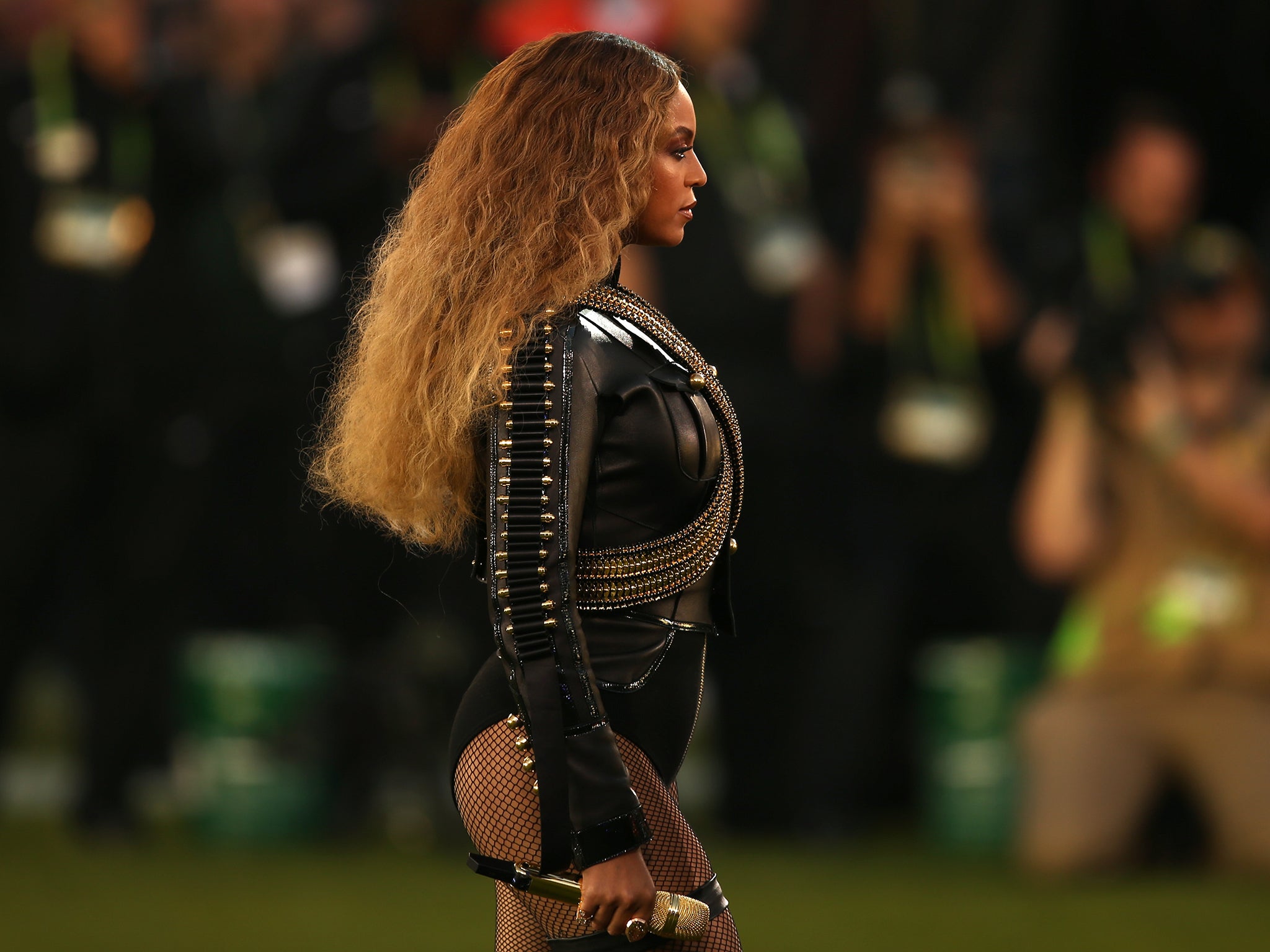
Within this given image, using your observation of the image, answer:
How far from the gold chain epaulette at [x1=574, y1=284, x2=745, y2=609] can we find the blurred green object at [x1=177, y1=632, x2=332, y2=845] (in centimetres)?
408

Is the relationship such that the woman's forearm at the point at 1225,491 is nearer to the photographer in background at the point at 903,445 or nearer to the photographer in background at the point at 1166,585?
the photographer in background at the point at 1166,585

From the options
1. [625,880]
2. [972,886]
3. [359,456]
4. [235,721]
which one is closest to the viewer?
[625,880]

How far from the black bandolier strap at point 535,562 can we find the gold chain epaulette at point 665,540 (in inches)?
2.9

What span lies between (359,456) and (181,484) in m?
4.29

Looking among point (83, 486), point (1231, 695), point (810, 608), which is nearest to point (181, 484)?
point (83, 486)

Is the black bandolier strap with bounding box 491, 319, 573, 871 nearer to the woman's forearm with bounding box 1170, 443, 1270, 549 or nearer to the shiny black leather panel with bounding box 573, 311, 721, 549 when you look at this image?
the shiny black leather panel with bounding box 573, 311, 721, 549

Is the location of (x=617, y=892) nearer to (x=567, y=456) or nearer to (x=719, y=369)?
(x=567, y=456)

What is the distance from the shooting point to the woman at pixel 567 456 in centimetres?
217

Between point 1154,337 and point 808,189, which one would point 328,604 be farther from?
point 1154,337

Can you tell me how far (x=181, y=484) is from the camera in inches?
257

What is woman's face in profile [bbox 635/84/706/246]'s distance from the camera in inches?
91.7

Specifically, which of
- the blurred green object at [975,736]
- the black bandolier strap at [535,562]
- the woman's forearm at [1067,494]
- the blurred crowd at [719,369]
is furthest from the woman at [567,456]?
the blurred green object at [975,736]

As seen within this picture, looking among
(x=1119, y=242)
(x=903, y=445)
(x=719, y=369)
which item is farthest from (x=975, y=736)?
(x=1119, y=242)

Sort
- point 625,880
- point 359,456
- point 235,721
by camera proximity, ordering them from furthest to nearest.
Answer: point 235,721 < point 359,456 < point 625,880
